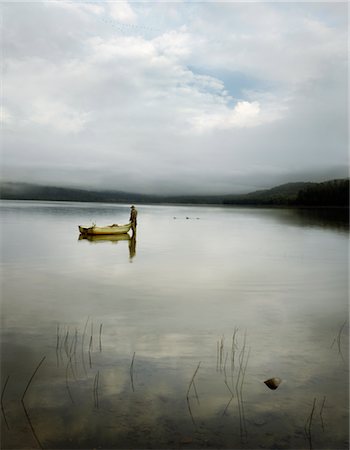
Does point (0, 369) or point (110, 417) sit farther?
point (0, 369)

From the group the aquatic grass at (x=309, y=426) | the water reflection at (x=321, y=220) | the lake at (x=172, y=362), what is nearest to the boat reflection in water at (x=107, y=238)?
the lake at (x=172, y=362)

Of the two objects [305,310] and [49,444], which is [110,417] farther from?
[305,310]

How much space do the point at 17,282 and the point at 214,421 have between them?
13.9 meters

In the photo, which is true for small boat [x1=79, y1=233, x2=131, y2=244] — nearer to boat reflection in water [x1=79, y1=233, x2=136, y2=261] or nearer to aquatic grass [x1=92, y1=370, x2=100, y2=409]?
boat reflection in water [x1=79, y1=233, x2=136, y2=261]

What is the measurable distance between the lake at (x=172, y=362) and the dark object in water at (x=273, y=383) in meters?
0.15

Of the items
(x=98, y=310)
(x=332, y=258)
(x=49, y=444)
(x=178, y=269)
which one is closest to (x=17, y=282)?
(x=98, y=310)

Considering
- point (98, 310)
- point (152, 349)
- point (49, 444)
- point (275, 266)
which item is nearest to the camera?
point (49, 444)

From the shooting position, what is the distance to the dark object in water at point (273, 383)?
7.61 m

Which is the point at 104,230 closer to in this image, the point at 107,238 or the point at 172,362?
the point at 107,238

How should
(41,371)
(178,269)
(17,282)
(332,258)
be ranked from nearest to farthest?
(41,371), (17,282), (178,269), (332,258)

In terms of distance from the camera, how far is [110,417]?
645cm

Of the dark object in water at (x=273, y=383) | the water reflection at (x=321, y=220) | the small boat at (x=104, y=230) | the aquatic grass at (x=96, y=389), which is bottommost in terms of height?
the dark object in water at (x=273, y=383)

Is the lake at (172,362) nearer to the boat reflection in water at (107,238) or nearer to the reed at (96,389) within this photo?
the reed at (96,389)

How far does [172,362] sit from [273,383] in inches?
88.7
